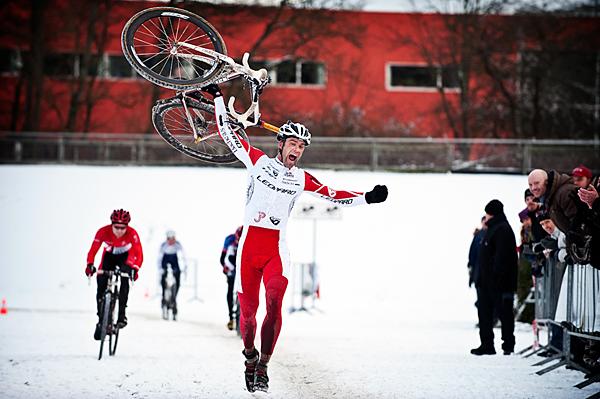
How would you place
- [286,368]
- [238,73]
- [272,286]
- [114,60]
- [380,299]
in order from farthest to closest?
[114,60], [380,299], [286,368], [238,73], [272,286]

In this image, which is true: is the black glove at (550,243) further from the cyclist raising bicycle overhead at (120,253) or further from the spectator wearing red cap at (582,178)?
the cyclist raising bicycle overhead at (120,253)

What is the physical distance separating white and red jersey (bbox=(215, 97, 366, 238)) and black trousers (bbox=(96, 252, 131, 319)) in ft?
14.2

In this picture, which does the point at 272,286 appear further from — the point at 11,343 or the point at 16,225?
the point at 16,225

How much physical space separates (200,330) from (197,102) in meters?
7.40

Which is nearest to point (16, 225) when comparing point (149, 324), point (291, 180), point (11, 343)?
point (149, 324)

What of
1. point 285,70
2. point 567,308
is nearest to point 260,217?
point 567,308

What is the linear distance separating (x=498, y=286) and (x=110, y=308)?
5001 millimetres

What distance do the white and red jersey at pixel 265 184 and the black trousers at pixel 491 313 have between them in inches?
178

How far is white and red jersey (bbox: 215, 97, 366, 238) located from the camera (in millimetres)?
10375

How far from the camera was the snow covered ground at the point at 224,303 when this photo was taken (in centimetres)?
1133

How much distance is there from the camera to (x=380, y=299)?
88.2 ft

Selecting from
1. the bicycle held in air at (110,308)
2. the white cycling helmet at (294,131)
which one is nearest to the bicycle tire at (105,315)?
the bicycle held in air at (110,308)

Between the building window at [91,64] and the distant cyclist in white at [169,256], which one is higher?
the building window at [91,64]

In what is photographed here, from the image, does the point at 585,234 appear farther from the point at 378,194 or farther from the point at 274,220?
the point at 274,220
